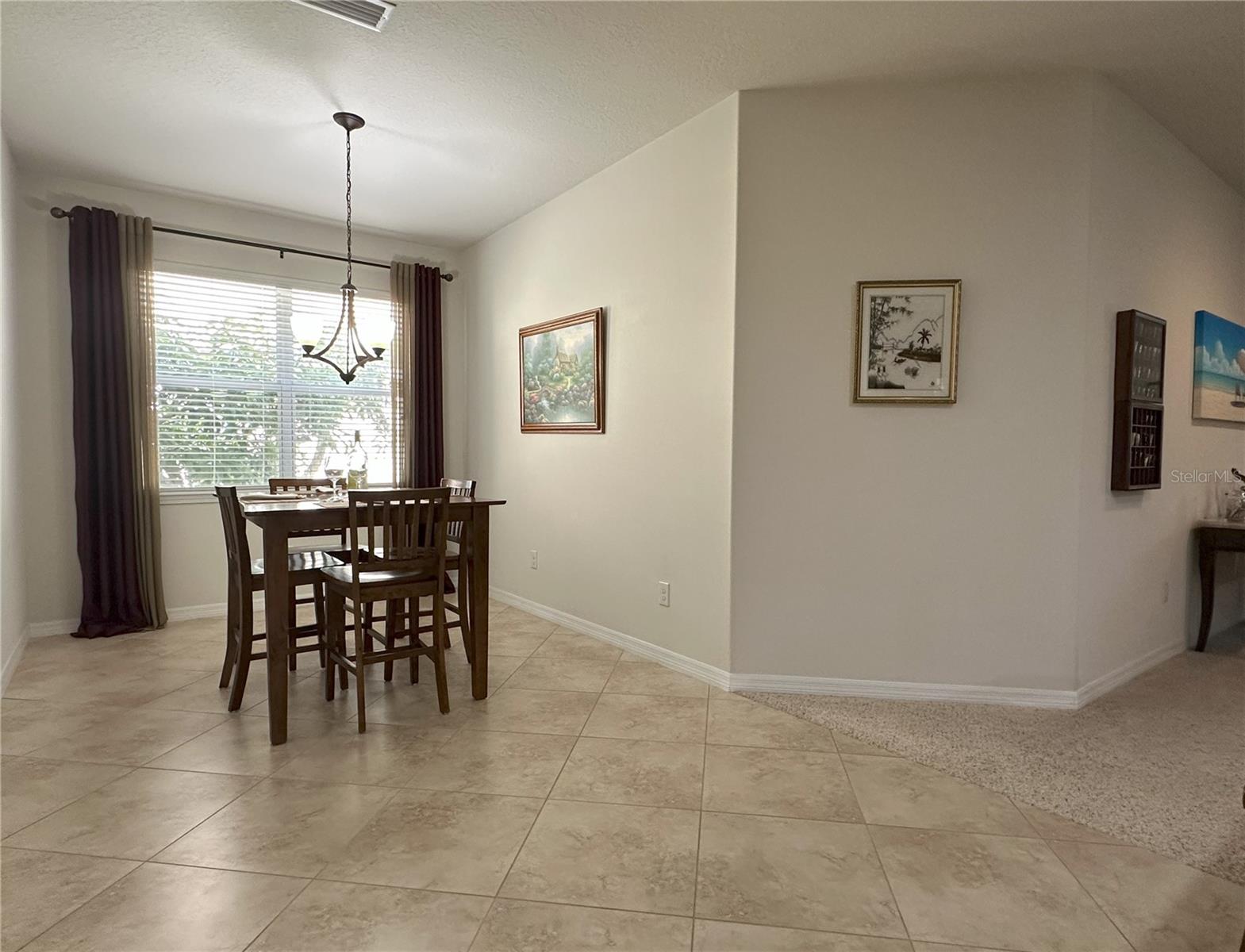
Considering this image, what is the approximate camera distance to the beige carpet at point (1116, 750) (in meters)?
1.96

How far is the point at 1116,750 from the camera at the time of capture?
8.02ft

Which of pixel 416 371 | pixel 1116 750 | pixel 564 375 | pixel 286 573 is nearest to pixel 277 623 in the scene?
pixel 286 573

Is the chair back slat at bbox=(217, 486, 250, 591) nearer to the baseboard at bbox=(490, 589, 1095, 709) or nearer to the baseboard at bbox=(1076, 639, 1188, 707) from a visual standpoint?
the baseboard at bbox=(490, 589, 1095, 709)

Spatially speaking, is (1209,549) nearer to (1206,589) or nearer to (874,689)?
(1206,589)

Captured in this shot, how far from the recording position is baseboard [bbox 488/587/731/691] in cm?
314

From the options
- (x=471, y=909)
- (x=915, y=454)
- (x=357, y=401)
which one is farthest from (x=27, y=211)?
(x=915, y=454)

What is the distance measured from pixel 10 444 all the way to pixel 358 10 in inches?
111

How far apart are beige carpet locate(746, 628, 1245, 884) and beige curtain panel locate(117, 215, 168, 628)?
11.9 feet

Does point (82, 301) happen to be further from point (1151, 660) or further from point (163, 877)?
point (1151, 660)

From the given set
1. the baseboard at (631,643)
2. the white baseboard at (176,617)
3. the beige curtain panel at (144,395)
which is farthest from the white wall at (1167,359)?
the beige curtain panel at (144,395)

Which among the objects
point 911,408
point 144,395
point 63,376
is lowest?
point 911,408

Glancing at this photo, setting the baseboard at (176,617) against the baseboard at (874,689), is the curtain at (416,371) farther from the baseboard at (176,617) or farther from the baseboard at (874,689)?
the baseboard at (874,689)

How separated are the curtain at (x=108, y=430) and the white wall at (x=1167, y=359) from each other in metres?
5.04

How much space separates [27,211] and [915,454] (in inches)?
195
